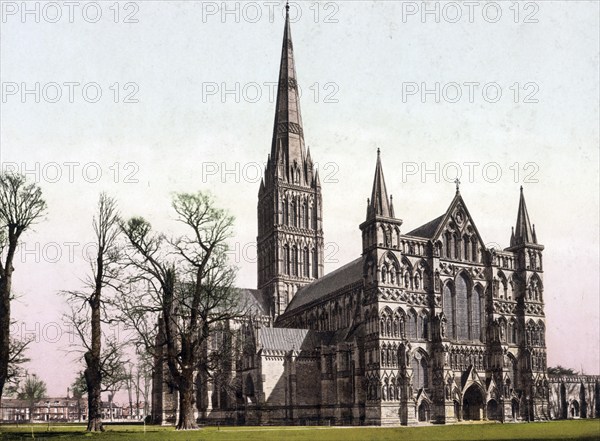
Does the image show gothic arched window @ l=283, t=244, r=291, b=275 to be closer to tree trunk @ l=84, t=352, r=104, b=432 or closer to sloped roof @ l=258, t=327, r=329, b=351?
sloped roof @ l=258, t=327, r=329, b=351

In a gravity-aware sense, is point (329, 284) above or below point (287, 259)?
below

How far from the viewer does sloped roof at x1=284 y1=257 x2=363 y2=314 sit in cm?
7750

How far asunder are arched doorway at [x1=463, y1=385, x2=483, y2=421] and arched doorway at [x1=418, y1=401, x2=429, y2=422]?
4.45m

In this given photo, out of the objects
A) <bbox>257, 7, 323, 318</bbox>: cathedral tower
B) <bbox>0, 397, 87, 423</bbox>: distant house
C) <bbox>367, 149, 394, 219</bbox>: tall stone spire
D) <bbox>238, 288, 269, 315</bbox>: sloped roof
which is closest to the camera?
<bbox>367, 149, 394, 219</bbox>: tall stone spire

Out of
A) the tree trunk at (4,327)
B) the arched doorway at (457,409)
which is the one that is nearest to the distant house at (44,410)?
the arched doorway at (457,409)

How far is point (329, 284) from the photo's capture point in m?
83.8

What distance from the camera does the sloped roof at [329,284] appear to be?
7750 centimetres

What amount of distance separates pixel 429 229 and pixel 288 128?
33716 mm

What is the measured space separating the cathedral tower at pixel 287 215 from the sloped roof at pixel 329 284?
118 inches

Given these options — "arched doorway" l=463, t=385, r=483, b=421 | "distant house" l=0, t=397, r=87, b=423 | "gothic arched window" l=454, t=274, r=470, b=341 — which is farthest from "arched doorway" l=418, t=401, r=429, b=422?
"distant house" l=0, t=397, r=87, b=423

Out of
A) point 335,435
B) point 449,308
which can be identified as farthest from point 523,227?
point 335,435

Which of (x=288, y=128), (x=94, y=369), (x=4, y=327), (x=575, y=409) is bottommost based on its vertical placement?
(x=575, y=409)

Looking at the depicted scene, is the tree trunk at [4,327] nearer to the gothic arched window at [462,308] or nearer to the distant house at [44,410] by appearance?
the gothic arched window at [462,308]

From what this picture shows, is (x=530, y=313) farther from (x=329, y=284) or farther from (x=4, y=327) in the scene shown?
(x=4, y=327)
